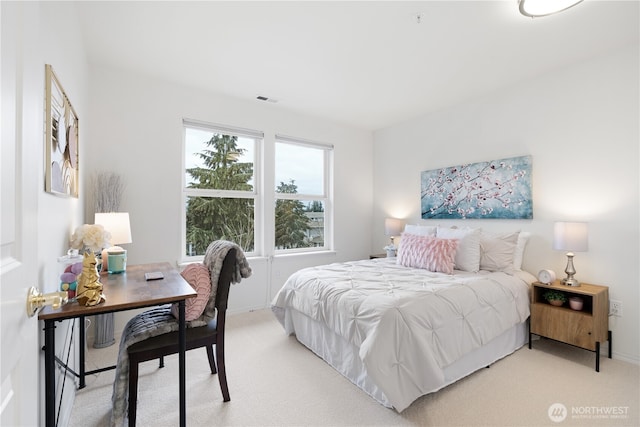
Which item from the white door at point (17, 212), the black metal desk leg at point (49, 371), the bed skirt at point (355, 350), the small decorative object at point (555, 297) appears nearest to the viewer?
the white door at point (17, 212)

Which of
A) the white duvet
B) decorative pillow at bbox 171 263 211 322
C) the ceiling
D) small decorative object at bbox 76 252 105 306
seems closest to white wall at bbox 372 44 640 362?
the ceiling

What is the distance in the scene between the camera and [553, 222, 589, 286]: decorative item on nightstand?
2451 mm

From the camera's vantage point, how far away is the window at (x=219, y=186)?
3.41 m

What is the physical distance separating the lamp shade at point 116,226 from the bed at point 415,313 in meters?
1.38

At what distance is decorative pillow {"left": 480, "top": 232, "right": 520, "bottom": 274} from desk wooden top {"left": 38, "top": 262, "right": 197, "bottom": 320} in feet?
8.71

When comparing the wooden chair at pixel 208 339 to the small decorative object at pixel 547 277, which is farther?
the small decorative object at pixel 547 277

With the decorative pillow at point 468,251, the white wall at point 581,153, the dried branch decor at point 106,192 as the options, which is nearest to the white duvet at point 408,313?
the decorative pillow at point 468,251

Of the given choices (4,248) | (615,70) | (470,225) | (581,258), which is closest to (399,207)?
(470,225)

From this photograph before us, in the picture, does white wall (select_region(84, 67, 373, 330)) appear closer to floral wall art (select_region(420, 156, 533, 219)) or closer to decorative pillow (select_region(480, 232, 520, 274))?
floral wall art (select_region(420, 156, 533, 219))

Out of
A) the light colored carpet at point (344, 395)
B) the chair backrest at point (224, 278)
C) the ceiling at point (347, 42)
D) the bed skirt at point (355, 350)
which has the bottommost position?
the light colored carpet at point (344, 395)

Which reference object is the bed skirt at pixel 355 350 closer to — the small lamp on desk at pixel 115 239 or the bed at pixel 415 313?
the bed at pixel 415 313

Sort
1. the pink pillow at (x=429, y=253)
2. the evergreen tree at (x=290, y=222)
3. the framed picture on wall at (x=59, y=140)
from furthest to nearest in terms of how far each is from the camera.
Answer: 1. the evergreen tree at (x=290, y=222)
2. the pink pillow at (x=429, y=253)
3. the framed picture on wall at (x=59, y=140)

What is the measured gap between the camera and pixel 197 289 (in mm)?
1822

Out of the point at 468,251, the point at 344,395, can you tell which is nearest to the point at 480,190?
the point at 468,251
